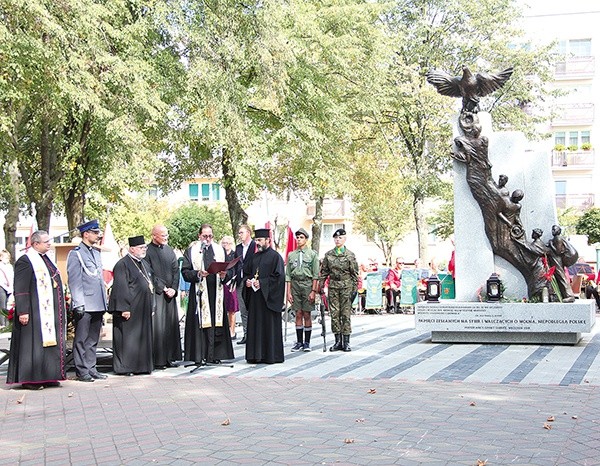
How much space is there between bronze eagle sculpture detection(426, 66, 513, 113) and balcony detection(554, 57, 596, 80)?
41.9 metres

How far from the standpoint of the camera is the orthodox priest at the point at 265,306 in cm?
1232

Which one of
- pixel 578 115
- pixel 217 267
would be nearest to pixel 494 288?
pixel 217 267

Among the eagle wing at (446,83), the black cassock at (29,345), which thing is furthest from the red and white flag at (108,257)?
the eagle wing at (446,83)

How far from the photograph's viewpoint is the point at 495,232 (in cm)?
1518

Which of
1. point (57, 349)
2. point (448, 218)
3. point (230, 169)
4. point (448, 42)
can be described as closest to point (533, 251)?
point (57, 349)

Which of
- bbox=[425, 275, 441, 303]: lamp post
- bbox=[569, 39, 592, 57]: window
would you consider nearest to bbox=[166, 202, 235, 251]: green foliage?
bbox=[569, 39, 592, 57]: window

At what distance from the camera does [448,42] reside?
36.1 m

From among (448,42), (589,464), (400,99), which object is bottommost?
(589,464)

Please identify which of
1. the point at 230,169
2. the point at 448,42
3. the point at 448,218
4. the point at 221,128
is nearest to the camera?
the point at 221,128

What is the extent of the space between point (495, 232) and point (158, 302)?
20.6ft

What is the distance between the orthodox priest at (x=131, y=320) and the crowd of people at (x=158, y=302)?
0.01 metres

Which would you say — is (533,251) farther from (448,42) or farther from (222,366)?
(448,42)

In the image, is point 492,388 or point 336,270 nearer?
point 492,388

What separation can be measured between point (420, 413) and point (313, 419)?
1061 millimetres
